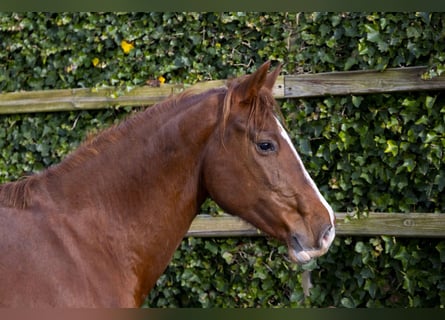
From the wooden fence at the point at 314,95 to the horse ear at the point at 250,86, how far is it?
3.58 feet

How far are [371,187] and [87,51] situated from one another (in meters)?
2.54

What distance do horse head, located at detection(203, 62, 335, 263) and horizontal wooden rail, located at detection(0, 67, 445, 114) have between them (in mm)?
676

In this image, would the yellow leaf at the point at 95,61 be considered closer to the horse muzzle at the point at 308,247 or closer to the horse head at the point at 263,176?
the horse head at the point at 263,176

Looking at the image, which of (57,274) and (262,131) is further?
(262,131)

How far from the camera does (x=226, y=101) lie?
10.2 ft

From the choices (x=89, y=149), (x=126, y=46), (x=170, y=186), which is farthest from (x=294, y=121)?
(x=89, y=149)

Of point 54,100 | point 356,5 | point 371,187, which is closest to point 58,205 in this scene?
point 356,5

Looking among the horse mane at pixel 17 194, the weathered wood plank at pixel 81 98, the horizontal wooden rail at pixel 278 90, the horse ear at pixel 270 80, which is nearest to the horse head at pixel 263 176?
the horse ear at pixel 270 80

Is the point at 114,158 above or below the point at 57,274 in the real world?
above

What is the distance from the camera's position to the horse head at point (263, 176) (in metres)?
3.09

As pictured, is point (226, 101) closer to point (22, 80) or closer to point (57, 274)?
point (57, 274)

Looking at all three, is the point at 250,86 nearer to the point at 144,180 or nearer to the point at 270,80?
the point at 270,80

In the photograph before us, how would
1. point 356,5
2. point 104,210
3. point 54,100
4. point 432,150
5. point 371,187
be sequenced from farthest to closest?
1. point 54,100
2. point 371,187
3. point 432,150
4. point 104,210
5. point 356,5

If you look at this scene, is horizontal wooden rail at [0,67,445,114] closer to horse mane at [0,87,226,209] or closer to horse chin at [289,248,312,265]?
horse mane at [0,87,226,209]
